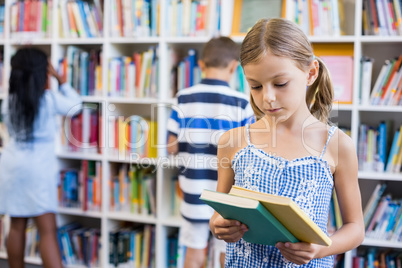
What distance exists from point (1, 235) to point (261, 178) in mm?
2591

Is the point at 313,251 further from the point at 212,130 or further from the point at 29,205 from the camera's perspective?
the point at 29,205

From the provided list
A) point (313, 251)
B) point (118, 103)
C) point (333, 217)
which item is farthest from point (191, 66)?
point (313, 251)

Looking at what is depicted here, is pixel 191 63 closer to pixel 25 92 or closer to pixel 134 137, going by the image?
pixel 134 137

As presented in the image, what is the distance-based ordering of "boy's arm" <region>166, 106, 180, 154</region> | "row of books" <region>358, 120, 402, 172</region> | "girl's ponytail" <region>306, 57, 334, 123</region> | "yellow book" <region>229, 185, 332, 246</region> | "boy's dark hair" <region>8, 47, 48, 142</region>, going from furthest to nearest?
"boy's dark hair" <region>8, 47, 48, 142</region>
"row of books" <region>358, 120, 402, 172</region>
"boy's arm" <region>166, 106, 180, 154</region>
"girl's ponytail" <region>306, 57, 334, 123</region>
"yellow book" <region>229, 185, 332, 246</region>

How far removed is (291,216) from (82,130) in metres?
2.18

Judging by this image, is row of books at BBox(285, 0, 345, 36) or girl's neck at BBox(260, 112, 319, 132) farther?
row of books at BBox(285, 0, 345, 36)

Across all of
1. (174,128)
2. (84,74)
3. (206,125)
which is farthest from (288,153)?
(84,74)

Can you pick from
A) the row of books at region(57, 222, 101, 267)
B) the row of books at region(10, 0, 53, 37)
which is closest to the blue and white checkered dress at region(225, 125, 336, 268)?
the row of books at region(57, 222, 101, 267)

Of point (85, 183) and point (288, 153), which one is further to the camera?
point (85, 183)

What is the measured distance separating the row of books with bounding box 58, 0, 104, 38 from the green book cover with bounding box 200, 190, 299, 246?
2098mm

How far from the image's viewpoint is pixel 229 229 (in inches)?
40.4

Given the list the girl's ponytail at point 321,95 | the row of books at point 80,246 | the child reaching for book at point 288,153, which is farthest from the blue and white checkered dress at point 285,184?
the row of books at point 80,246

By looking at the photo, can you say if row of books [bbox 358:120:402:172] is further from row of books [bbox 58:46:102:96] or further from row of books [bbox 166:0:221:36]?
row of books [bbox 58:46:102:96]

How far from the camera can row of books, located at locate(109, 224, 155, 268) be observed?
2.75 meters
